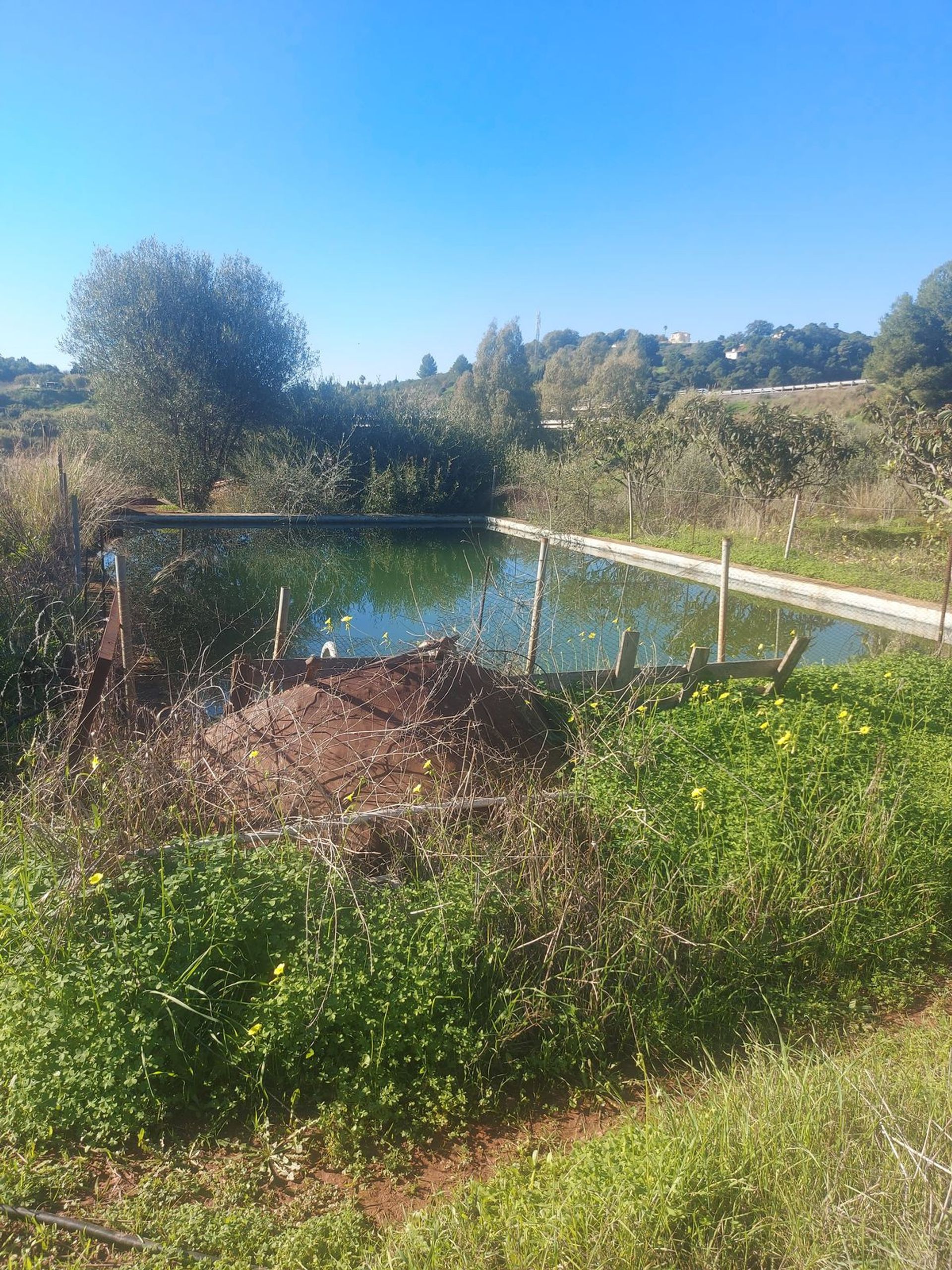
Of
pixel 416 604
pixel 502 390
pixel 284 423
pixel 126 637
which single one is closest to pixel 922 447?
pixel 416 604

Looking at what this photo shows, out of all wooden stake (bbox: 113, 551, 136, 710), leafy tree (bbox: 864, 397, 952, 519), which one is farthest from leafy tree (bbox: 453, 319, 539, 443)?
wooden stake (bbox: 113, 551, 136, 710)

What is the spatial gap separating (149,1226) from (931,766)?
12.8ft

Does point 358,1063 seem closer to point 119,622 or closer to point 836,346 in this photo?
point 119,622

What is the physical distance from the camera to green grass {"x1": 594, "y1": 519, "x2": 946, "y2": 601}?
11750 millimetres

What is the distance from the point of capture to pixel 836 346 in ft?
170

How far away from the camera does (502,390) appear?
31312 mm

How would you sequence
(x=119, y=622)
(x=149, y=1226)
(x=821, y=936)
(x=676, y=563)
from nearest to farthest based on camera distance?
(x=149, y=1226)
(x=821, y=936)
(x=119, y=622)
(x=676, y=563)

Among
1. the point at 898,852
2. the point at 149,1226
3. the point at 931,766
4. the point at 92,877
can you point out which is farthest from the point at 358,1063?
the point at 931,766

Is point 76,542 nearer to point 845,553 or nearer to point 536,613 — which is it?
point 536,613

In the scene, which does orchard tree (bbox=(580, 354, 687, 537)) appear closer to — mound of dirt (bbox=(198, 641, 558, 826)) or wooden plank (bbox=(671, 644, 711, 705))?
wooden plank (bbox=(671, 644, 711, 705))

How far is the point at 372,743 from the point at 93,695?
141cm

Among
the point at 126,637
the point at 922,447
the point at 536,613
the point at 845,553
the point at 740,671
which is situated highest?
the point at 922,447

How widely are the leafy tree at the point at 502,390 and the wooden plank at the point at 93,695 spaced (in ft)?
69.6

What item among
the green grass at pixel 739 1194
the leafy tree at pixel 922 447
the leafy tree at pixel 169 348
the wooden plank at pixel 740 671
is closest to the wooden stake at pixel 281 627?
the wooden plank at pixel 740 671
